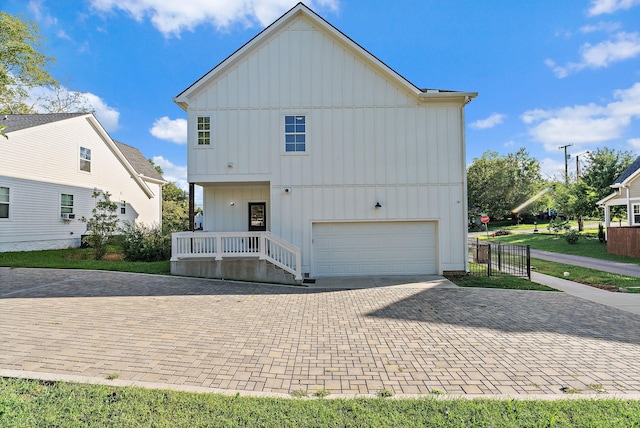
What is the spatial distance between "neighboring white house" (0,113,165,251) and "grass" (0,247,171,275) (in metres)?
1.78

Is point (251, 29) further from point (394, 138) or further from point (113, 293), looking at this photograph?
point (113, 293)

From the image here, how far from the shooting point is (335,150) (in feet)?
39.9

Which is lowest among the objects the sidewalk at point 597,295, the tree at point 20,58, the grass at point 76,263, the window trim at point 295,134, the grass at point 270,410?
the sidewalk at point 597,295

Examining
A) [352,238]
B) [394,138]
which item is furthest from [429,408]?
[394,138]

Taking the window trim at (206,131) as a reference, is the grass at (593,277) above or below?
below

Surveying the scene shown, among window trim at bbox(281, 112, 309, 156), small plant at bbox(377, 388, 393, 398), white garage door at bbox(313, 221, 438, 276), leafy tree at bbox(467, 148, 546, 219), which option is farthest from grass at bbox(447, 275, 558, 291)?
leafy tree at bbox(467, 148, 546, 219)

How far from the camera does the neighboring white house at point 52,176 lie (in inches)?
582

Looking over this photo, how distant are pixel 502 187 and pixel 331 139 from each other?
44.6 meters

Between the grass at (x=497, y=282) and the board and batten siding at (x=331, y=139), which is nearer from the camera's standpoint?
the grass at (x=497, y=282)

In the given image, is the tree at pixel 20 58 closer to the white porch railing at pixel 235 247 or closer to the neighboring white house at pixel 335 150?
the neighboring white house at pixel 335 150

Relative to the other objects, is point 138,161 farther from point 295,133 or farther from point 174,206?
point 295,133

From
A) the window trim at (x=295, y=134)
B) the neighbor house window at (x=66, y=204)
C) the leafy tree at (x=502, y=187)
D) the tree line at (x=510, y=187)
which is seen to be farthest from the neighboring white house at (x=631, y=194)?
the neighbor house window at (x=66, y=204)

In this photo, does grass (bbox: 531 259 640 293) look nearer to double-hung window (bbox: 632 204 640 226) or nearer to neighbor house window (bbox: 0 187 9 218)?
double-hung window (bbox: 632 204 640 226)

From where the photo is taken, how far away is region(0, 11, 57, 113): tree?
20.4 meters
